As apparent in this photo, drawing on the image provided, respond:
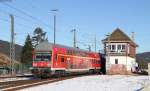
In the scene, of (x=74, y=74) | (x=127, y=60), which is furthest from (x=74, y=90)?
(x=127, y=60)

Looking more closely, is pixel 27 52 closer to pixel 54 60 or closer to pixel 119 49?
pixel 119 49

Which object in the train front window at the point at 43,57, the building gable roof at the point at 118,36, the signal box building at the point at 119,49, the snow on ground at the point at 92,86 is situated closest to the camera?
the snow on ground at the point at 92,86

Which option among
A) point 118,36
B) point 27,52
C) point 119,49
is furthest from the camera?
point 27,52

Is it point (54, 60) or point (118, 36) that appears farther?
point (118, 36)

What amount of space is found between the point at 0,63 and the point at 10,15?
150 ft

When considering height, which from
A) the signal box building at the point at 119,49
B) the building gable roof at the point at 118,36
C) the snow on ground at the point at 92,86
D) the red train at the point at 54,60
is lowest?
the snow on ground at the point at 92,86

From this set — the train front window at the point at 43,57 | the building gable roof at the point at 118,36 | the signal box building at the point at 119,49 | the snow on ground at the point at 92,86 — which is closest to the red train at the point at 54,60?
the train front window at the point at 43,57

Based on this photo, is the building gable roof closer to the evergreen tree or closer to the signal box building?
the signal box building

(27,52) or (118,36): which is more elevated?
(118,36)

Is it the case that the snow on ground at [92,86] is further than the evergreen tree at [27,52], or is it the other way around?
the evergreen tree at [27,52]

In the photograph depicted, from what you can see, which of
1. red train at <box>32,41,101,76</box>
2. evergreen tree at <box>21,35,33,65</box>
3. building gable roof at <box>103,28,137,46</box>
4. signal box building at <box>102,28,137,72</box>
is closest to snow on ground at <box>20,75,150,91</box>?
red train at <box>32,41,101,76</box>

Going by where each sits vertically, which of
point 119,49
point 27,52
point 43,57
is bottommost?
point 43,57

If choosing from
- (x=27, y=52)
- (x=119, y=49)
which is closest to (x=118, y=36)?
(x=119, y=49)

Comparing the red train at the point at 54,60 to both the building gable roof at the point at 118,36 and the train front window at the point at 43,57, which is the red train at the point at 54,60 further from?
the building gable roof at the point at 118,36
